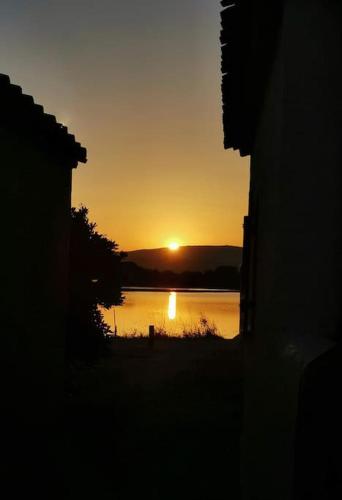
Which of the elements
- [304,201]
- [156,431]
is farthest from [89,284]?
[304,201]

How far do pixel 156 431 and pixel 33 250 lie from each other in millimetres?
3648

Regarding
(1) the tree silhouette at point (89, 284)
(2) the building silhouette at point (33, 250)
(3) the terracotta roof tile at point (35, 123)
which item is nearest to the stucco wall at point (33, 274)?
(2) the building silhouette at point (33, 250)

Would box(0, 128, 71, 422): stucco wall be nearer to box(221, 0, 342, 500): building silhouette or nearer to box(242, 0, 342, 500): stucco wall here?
box(221, 0, 342, 500): building silhouette

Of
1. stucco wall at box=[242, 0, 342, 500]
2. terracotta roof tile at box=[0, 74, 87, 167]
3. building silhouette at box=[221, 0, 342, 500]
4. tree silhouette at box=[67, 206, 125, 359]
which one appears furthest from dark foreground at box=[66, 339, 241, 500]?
terracotta roof tile at box=[0, 74, 87, 167]

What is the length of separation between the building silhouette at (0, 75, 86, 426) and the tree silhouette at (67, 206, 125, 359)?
6.26 ft

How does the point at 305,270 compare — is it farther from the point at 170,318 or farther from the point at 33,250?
the point at 170,318

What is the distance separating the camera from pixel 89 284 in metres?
11.4

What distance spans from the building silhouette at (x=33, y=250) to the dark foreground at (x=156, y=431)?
106 centimetres

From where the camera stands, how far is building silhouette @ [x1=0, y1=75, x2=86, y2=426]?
22.0ft

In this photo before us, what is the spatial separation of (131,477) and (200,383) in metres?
6.08

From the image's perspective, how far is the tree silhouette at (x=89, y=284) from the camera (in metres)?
10.8

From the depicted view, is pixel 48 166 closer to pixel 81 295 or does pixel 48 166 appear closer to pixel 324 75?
pixel 81 295

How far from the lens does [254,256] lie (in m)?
4.94

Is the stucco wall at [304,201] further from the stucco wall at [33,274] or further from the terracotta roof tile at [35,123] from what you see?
the stucco wall at [33,274]
